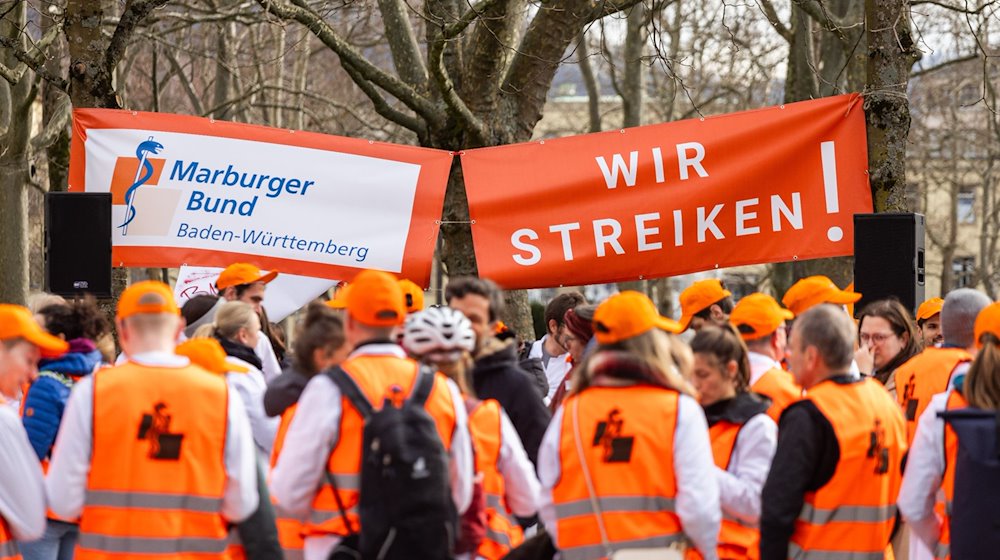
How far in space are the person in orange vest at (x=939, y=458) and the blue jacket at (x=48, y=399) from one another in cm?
354

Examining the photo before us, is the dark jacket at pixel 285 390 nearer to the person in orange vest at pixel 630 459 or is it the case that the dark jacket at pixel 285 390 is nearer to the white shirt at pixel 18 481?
the white shirt at pixel 18 481

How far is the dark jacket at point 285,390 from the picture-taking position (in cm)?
588

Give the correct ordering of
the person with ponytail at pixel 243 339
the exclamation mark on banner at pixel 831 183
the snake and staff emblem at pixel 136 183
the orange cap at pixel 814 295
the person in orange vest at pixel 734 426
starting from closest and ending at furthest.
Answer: the person in orange vest at pixel 734 426
the person with ponytail at pixel 243 339
the orange cap at pixel 814 295
the exclamation mark on banner at pixel 831 183
the snake and staff emblem at pixel 136 183

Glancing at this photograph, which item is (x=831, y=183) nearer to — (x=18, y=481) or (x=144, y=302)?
(x=144, y=302)

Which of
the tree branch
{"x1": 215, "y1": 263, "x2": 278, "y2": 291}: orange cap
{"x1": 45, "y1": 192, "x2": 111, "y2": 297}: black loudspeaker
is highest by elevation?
the tree branch

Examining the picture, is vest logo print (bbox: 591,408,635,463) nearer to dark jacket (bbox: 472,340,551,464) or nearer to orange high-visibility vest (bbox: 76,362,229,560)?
dark jacket (bbox: 472,340,551,464)

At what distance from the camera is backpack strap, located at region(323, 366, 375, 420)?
4.79 meters

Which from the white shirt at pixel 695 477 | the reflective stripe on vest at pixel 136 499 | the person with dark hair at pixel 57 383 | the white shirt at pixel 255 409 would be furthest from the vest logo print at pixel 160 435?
the white shirt at pixel 695 477

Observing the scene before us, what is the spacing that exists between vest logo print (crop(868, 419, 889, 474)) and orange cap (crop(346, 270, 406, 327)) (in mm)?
1843

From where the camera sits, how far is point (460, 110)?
37.3ft

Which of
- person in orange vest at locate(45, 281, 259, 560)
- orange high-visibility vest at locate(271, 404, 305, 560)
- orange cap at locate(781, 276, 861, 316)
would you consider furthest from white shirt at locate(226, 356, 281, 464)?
orange cap at locate(781, 276, 861, 316)

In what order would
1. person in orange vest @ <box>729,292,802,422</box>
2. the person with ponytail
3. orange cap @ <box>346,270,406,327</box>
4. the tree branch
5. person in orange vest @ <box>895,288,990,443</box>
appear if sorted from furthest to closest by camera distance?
the tree branch → the person with ponytail → person in orange vest @ <box>895,288,990,443</box> → person in orange vest @ <box>729,292,802,422</box> → orange cap @ <box>346,270,406,327</box>

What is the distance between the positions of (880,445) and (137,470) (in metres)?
2.77

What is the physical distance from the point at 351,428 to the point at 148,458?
755 mm
